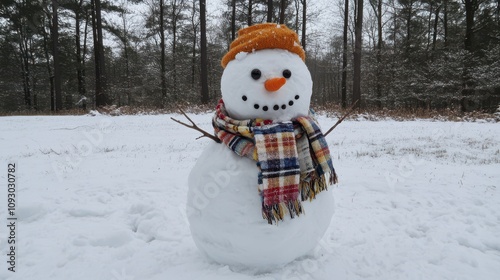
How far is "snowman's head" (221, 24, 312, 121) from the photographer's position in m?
1.89

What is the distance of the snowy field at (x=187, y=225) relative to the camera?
2092 mm

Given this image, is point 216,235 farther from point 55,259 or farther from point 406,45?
point 406,45

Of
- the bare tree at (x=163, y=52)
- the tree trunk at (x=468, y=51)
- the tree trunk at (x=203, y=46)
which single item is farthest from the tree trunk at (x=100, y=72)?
the tree trunk at (x=468, y=51)

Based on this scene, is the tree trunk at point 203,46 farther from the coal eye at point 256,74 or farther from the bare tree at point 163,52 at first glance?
the coal eye at point 256,74

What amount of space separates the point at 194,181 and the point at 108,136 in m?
7.28

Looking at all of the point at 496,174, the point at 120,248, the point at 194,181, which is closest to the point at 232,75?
the point at 194,181

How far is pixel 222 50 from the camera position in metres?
26.7

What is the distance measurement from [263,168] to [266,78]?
0.59 metres

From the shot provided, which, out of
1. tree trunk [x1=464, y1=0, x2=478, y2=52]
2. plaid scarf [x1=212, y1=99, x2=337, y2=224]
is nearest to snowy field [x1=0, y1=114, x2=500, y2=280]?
plaid scarf [x1=212, y1=99, x2=337, y2=224]

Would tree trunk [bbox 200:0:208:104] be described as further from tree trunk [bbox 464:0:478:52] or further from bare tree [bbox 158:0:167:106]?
tree trunk [bbox 464:0:478:52]

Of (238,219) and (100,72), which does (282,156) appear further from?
(100,72)

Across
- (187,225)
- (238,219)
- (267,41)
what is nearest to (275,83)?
(267,41)

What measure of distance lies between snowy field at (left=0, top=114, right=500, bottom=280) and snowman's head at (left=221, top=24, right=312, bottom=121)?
1115 millimetres

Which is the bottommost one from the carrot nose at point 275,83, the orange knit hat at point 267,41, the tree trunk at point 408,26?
the carrot nose at point 275,83
